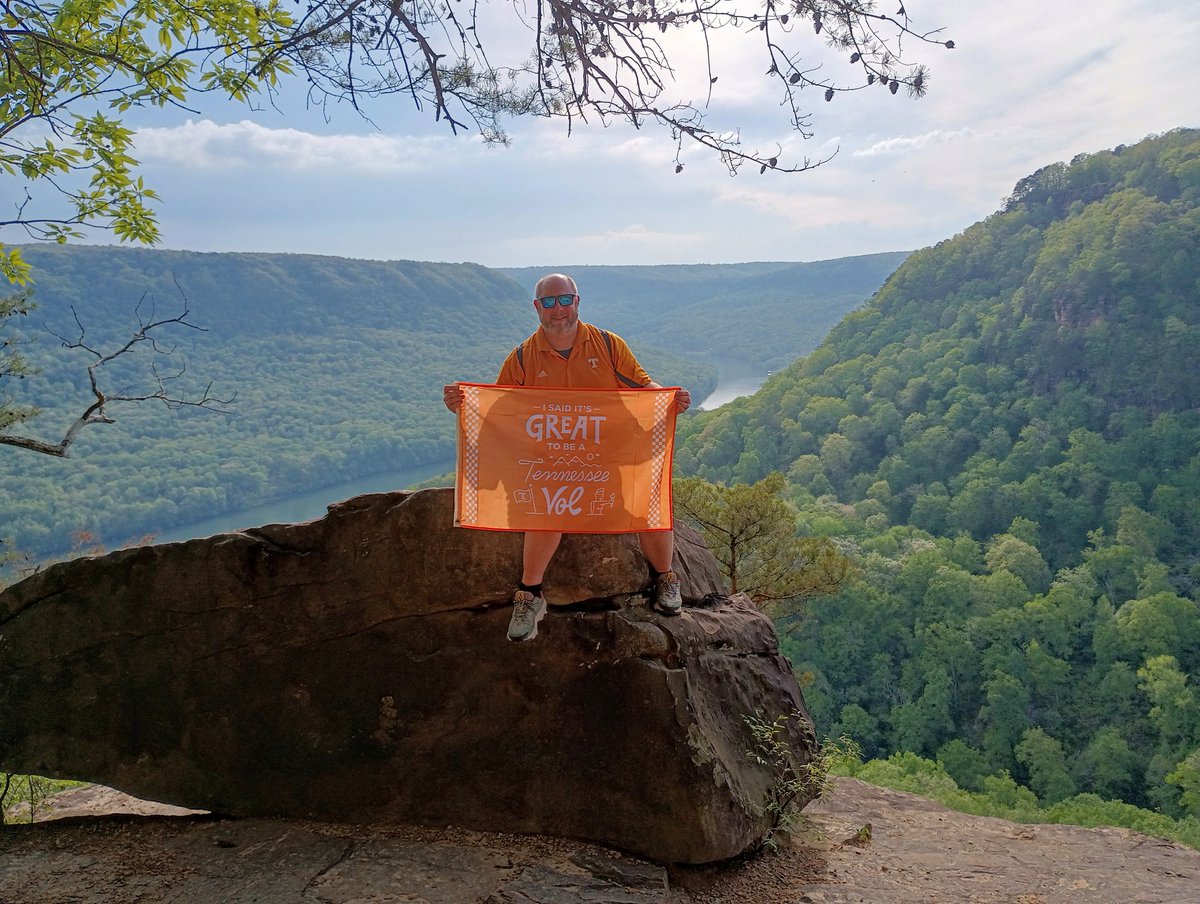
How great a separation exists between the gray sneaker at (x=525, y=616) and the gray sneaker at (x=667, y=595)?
2.17ft

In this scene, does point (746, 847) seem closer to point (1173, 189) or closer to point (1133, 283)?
point (1133, 283)

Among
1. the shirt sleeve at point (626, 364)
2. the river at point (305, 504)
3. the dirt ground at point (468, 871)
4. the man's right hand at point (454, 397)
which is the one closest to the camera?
the dirt ground at point (468, 871)

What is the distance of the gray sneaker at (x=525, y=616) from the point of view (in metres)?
4.04

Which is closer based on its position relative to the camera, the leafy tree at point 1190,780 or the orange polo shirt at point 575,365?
the orange polo shirt at point 575,365

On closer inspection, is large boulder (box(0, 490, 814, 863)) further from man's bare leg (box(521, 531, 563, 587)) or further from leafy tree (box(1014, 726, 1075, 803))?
leafy tree (box(1014, 726, 1075, 803))

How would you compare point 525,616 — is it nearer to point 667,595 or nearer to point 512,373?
point 667,595

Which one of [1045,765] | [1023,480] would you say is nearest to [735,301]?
[1023,480]

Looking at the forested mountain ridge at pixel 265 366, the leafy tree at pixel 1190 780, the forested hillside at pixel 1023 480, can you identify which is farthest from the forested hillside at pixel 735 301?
the leafy tree at pixel 1190 780

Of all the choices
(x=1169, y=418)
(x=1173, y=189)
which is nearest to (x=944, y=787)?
(x=1169, y=418)

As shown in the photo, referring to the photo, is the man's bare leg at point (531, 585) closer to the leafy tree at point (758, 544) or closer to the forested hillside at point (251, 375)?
the leafy tree at point (758, 544)

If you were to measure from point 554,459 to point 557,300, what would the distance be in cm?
79

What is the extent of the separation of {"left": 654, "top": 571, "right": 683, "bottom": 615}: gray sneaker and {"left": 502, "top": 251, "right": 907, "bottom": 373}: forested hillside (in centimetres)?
10990

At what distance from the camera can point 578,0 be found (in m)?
3.62

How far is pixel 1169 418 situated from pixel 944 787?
134ft
